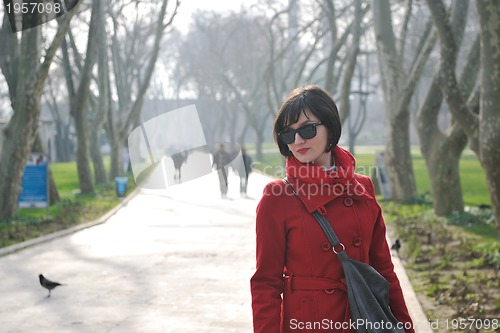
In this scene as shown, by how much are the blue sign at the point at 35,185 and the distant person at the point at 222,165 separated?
27.0 ft

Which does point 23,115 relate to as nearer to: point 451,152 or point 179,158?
point 179,158

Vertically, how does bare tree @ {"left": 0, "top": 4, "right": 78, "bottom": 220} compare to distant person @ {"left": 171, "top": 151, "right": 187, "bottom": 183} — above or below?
above

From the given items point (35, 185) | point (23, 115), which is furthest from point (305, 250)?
point (35, 185)

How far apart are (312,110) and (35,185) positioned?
1465 centimetres

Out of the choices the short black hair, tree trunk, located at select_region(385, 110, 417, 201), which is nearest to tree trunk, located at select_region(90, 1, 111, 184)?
tree trunk, located at select_region(385, 110, 417, 201)

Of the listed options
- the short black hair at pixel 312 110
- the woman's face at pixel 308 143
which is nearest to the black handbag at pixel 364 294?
the woman's face at pixel 308 143

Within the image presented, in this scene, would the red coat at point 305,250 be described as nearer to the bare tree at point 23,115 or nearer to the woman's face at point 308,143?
the woman's face at point 308,143

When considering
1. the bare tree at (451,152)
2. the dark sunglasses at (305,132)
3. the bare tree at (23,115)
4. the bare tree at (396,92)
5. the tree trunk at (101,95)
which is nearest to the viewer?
the dark sunglasses at (305,132)

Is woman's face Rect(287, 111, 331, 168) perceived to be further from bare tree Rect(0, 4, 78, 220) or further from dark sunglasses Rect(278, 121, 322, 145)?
bare tree Rect(0, 4, 78, 220)

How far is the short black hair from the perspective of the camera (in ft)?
11.1

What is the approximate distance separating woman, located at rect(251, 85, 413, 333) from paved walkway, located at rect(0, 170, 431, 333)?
3730mm

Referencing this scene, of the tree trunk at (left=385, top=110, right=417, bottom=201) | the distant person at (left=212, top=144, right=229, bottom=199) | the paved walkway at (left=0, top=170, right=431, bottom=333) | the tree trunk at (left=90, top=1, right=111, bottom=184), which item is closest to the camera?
the paved walkway at (left=0, top=170, right=431, bottom=333)

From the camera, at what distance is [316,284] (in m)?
3.26

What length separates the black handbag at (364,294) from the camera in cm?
316
